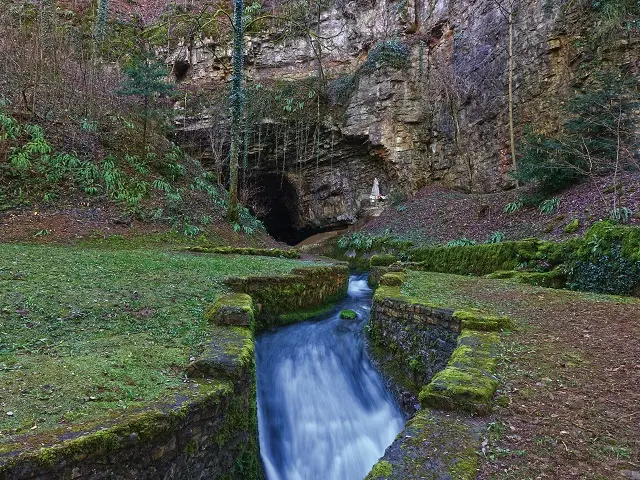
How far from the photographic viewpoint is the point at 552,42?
1653 cm

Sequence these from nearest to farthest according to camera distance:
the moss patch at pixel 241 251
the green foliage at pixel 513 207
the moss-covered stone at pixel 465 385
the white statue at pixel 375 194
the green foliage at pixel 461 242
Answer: the moss-covered stone at pixel 465 385, the moss patch at pixel 241 251, the green foliage at pixel 461 242, the green foliage at pixel 513 207, the white statue at pixel 375 194

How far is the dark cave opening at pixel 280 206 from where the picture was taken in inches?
1070

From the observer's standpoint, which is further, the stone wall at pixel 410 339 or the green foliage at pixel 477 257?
the green foliage at pixel 477 257

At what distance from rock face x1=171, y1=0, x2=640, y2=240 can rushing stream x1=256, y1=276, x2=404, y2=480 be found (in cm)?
1468

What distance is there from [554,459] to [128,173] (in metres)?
15.5

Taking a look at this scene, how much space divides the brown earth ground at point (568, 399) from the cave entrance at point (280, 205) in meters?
21.8

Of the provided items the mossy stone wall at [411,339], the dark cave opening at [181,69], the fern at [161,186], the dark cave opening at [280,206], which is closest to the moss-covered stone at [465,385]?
the mossy stone wall at [411,339]

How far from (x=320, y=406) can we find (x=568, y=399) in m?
3.50

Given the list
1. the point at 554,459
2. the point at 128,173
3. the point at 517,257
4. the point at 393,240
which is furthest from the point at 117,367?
the point at 393,240

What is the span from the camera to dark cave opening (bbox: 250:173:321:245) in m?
27.2

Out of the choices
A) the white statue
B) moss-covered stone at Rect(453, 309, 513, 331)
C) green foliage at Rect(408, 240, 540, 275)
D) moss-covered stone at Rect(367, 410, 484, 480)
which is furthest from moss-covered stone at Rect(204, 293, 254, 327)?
the white statue

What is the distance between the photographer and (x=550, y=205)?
476 inches

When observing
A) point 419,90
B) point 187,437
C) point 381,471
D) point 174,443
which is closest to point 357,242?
point 419,90

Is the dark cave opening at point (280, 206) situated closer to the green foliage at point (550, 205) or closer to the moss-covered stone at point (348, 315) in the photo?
the green foliage at point (550, 205)
